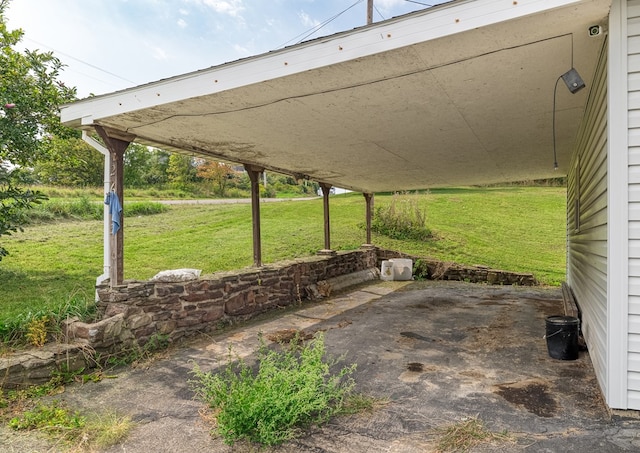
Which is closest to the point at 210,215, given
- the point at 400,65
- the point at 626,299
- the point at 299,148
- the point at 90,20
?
the point at 90,20

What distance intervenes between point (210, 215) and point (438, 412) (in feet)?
40.7

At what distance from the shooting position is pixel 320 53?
2777 mm

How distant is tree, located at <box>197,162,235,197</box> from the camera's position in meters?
23.0

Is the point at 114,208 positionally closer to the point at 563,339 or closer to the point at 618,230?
the point at 618,230

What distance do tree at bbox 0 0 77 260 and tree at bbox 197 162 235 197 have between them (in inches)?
680

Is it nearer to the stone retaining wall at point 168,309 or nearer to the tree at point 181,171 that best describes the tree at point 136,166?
the tree at point 181,171

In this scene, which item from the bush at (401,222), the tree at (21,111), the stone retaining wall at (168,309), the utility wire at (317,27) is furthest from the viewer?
the bush at (401,222)

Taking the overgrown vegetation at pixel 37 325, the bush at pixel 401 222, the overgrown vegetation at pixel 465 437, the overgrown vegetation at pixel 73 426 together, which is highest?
the bush at pixel 401 222

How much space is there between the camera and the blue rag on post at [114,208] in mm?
4129

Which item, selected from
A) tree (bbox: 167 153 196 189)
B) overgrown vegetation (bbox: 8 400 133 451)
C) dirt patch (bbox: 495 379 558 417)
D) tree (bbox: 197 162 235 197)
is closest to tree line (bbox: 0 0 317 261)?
overgrown vegetation (bbox: 8 400 133 451)

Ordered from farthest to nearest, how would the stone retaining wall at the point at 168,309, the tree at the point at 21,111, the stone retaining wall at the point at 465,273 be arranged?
1. the stone retaining wall at the point at 465,273
2. the tree at the point at 21,111
3. the stone retaining wall at the point at 168,309

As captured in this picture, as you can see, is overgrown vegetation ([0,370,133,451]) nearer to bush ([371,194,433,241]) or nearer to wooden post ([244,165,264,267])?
wooden post ([244,165,264,267])

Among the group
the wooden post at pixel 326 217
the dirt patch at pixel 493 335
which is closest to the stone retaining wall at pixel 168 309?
the wooden post at pixel 326 217

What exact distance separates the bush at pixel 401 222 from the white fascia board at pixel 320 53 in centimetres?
996
